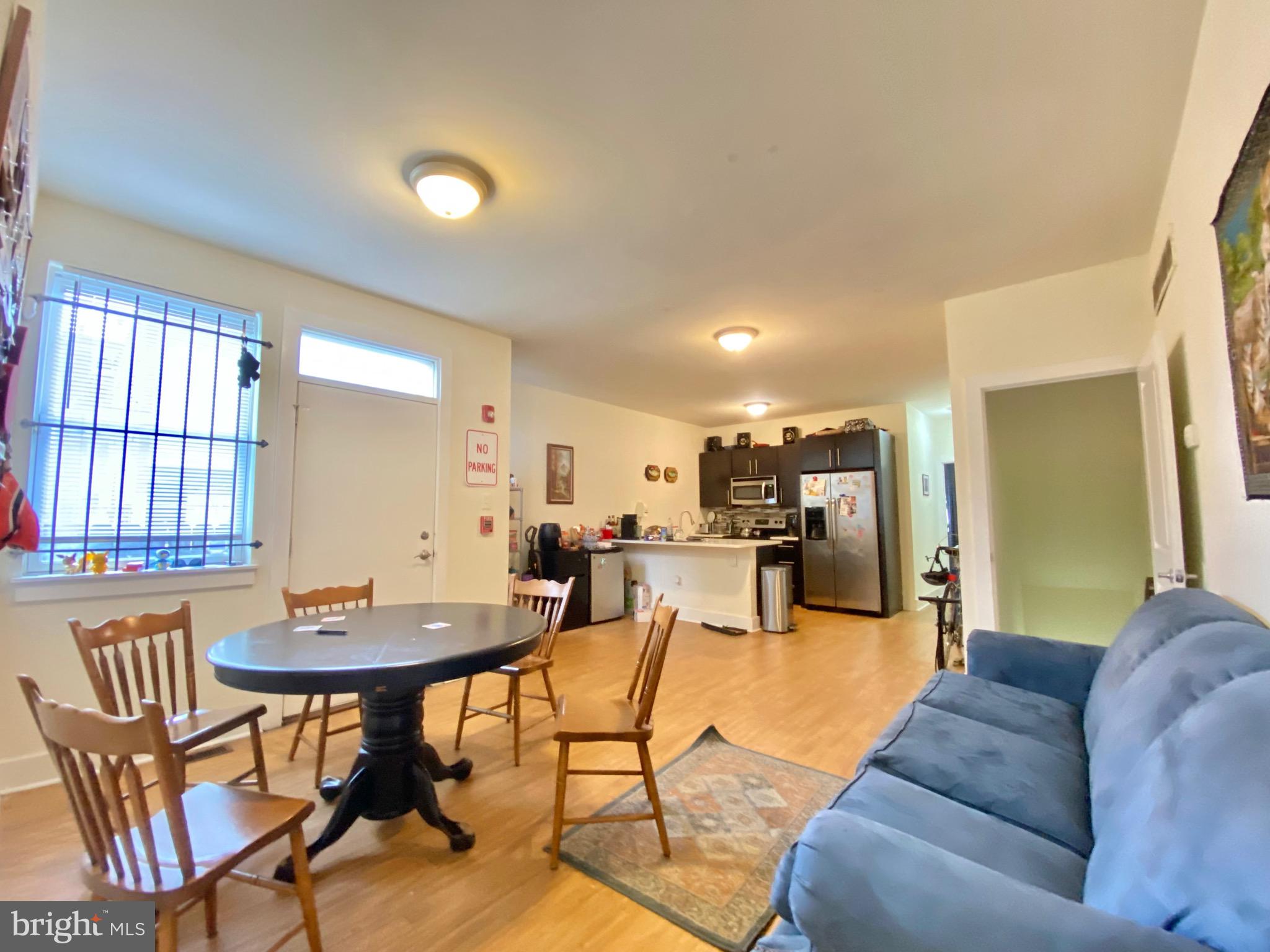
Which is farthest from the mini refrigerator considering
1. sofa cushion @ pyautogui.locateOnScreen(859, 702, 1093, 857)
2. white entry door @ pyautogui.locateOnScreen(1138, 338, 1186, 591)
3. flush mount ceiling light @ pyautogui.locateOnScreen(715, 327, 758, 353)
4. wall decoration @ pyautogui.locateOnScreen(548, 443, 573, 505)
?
white entry door @ pyautogui.locateOnScreen(1138, 338, 1186, 591)

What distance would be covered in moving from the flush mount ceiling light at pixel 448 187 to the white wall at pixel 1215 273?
2372 millimetres

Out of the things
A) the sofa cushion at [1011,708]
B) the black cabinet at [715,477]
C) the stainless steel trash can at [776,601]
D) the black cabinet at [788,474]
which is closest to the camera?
the sofa cushion at [1011,708]

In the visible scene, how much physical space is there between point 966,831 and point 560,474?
505 cm

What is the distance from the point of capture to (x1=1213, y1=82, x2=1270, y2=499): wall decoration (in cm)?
119

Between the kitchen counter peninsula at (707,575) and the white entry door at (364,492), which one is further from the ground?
the white entry door at (364,492)

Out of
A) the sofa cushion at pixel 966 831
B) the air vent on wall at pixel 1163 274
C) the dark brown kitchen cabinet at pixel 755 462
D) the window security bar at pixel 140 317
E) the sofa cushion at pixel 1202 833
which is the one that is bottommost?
the sofa cushion at pixel 966 831

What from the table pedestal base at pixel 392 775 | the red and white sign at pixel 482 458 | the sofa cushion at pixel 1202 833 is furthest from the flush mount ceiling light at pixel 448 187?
the sofa cushion at pixel 1202 833

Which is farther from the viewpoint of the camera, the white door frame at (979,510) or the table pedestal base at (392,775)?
the white door frame at (979,510)

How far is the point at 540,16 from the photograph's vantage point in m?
1.49

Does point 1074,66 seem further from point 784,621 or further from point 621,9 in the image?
point 784,621

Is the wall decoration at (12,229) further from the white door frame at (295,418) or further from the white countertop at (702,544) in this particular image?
the white countertop at (702,544)

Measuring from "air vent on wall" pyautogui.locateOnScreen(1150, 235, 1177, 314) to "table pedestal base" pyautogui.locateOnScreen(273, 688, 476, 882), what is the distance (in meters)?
3.61

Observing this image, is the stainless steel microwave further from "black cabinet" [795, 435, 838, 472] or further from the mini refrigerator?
the mini refrigerator

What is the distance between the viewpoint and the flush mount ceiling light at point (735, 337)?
153 inches
